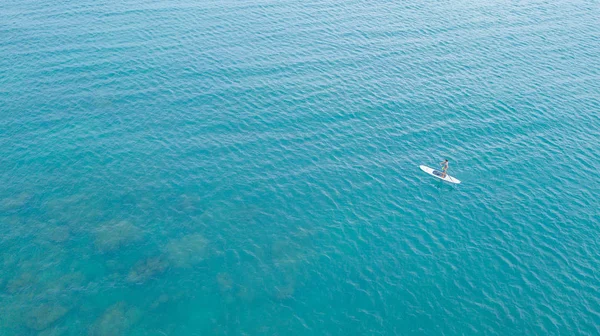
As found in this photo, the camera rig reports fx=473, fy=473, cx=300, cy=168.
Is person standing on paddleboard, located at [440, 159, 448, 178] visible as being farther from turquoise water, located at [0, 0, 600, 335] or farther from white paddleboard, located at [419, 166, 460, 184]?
turquoise water, located at [0, 0, 600, 335]

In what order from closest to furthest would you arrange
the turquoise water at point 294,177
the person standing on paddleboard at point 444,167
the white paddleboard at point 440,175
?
the turquoise water at point 294,177 → the person standing on paddleboard at point 444,167 → the white paddleboard at point 440,175

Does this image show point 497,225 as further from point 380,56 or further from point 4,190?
point 4,190

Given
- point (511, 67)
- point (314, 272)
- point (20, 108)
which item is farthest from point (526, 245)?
point (20, 108)

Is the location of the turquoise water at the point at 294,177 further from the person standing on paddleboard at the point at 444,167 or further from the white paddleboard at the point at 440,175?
the person standing on paddleboard at the point at 444,167

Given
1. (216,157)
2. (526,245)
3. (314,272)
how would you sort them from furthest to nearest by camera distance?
(216,157)
(526,245)
(314,272)

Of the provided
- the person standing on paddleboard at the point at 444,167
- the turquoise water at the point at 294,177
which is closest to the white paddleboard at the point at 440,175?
the person standing on paddleboard at the point at 444,167

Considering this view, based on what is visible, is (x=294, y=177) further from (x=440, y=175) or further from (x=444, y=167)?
(x=444, y=167)

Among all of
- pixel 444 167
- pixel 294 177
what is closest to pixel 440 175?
pixel 444 167

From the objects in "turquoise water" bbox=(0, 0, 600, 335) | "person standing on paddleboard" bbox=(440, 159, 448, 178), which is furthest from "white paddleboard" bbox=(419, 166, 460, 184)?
"turquoise water" bbox=(0, 0, 600, 335)
